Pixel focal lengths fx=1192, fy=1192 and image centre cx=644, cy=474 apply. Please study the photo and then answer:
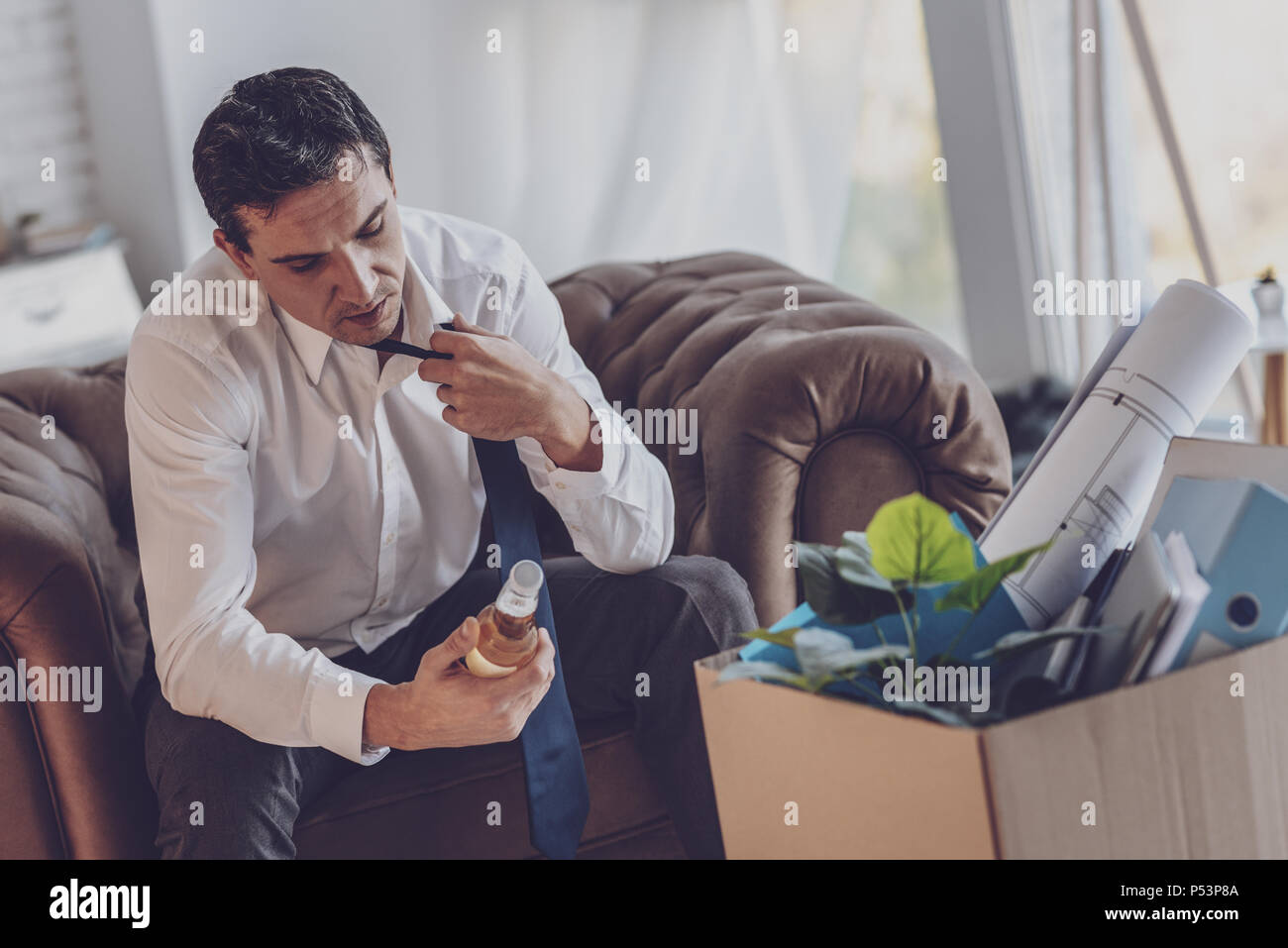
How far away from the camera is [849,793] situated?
671 millimetres

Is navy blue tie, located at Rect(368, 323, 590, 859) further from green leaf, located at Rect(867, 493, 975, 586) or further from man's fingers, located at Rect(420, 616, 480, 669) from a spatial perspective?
green leaf, located at Rect(867, 493, 975, 586)

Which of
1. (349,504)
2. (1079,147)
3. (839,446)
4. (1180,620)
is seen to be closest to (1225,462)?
(1180,620)

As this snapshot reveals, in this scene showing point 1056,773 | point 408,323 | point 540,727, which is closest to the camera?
point 1056,773

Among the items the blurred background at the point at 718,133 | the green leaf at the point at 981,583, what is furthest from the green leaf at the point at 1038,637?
the blurred background at the point at 718,133

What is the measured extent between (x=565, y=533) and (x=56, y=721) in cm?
77

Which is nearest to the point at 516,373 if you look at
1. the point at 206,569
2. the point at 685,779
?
the point at 206,569

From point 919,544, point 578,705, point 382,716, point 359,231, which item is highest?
point 359,231

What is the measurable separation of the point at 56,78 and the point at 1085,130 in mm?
2749

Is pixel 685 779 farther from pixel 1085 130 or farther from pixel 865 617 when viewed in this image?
pixel 1085 130

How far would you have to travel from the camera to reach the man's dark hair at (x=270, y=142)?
3.89 ft

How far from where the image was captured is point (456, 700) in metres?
1.08

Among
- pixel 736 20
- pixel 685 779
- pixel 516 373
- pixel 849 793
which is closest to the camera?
pixel 849 793

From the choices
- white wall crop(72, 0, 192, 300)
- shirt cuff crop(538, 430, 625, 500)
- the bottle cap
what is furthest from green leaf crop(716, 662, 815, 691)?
white wall crop(72, 0, 192, 300)

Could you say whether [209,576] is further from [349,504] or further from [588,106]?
[588,106]
